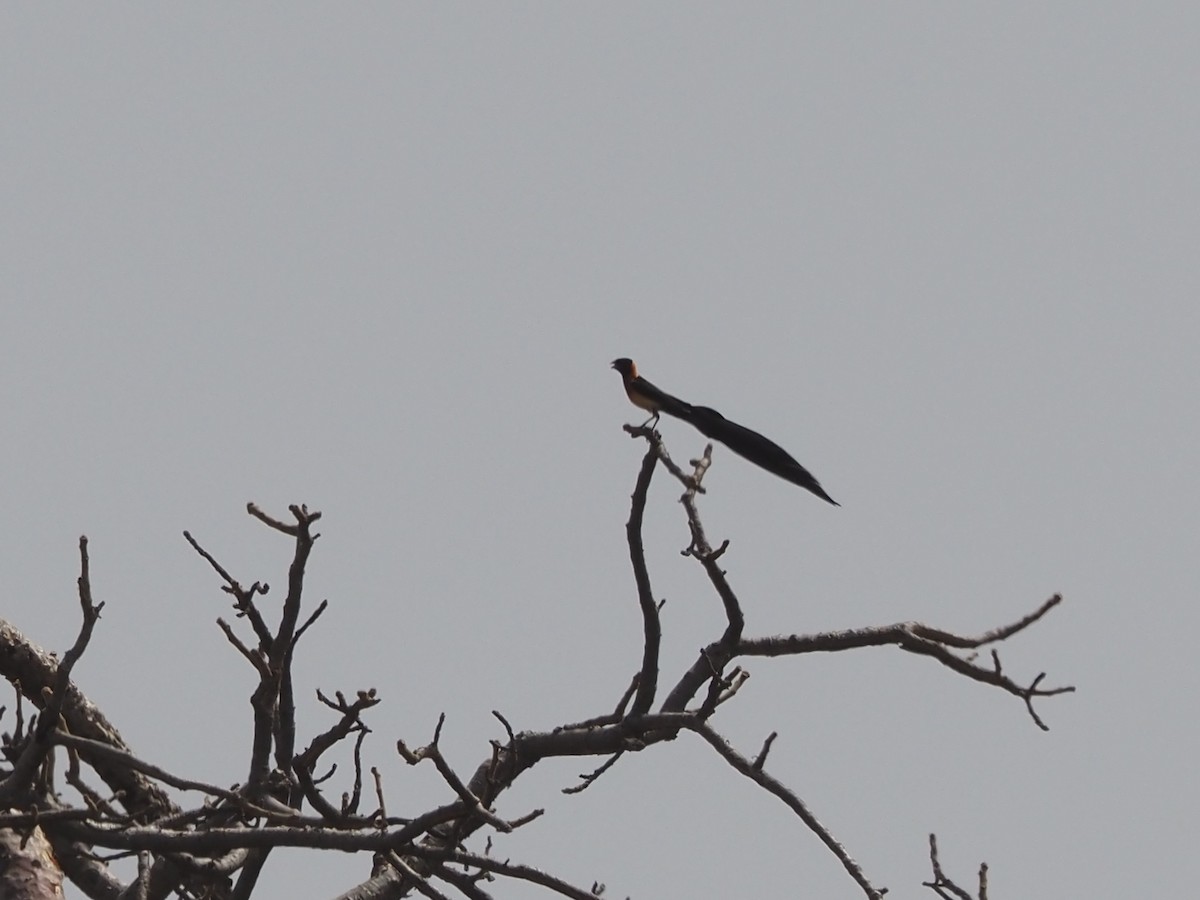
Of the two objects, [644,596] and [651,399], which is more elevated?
[651,399]

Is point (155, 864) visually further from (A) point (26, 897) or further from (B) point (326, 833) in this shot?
(B) point (326, 833)

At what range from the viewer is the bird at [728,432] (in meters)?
6.22

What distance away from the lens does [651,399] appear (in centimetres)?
652

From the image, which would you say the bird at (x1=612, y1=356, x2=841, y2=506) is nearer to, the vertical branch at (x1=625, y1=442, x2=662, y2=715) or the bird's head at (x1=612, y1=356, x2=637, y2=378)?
the bird's head at (x1=612, y1=356, x2=637, y2=378)

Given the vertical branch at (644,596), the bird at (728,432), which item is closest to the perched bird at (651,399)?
the bird at (728,432)

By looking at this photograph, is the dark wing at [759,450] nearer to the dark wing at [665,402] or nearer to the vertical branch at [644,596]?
the dark wing at [665,402]

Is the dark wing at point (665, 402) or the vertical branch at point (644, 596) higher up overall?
the dark wing at point (665, 402)

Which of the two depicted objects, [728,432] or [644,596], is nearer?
[644,596]

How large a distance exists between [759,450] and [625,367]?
0.94m

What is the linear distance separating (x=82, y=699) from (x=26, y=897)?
4.57 ft

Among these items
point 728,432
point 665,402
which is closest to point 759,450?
point 728,432

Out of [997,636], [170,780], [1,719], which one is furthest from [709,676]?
[1,719]

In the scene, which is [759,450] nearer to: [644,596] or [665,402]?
[665,402]

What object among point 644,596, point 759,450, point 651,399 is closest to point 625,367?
point 651,399
